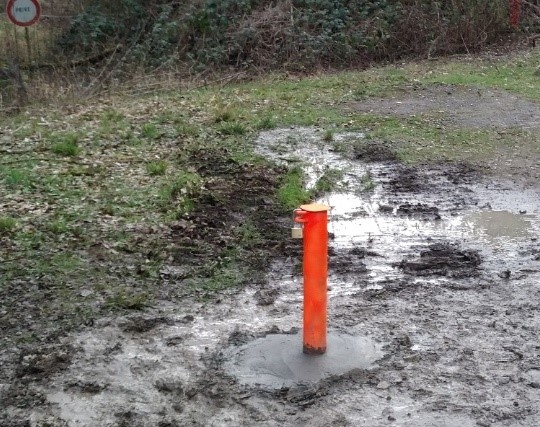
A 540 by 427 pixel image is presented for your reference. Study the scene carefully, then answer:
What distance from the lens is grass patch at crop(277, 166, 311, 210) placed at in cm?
834

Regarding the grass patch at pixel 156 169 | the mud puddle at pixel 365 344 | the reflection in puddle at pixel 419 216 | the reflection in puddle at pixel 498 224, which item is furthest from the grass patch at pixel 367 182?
the grass patch at pixel 156 169

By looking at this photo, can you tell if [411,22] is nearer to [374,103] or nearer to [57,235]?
[374,103]

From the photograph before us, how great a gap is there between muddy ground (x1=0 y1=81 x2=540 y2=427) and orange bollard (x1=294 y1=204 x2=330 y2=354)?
0.31 metres

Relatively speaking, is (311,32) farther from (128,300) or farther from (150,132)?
(128,300)

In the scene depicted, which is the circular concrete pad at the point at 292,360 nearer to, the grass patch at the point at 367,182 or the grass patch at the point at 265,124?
the grass patch at the point at 367,182

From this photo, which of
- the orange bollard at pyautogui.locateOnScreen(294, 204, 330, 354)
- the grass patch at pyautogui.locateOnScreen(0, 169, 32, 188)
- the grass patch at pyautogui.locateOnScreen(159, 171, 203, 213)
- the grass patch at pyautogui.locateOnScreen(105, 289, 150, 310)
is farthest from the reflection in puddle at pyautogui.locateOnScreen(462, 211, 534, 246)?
the grass patch at pyautogui.locateOnScreen(0, 169, 32, 188)

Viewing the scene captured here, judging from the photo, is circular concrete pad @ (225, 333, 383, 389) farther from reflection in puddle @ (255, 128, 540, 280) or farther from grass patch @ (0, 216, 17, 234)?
grass patch @ (0, 216, 17, 234)

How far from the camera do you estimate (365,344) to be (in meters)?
5.43

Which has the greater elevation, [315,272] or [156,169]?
[315,272]

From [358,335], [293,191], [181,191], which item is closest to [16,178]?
[181,191]

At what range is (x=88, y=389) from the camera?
4.88 metres

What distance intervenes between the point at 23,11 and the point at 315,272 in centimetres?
1013

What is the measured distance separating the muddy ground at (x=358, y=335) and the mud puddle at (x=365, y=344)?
1 centimetres

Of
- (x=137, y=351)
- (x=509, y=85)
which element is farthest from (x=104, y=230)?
(x=509, y=85)
